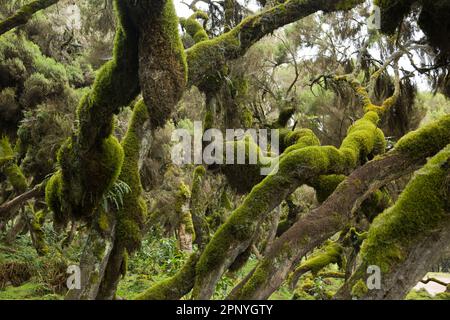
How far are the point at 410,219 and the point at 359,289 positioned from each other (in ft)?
2.50

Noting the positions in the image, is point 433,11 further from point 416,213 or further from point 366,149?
point 366,149

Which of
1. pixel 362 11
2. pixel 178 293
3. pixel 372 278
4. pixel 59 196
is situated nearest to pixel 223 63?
pixel 59 196

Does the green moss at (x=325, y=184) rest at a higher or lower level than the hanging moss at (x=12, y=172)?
A: lower

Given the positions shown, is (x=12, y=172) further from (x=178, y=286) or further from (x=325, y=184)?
(x=325, y=184)

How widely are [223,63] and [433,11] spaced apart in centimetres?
319

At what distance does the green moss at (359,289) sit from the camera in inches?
140

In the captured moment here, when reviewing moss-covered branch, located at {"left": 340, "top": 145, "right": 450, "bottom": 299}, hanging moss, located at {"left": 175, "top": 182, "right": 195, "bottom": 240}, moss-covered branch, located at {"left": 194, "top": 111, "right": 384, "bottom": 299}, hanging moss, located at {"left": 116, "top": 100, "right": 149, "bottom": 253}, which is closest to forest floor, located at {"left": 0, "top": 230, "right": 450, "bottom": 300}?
hanging moss, located at {"left": 175, "top": 182, "right": 195, "bottom": 240}

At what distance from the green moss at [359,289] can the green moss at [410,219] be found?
0.62ft

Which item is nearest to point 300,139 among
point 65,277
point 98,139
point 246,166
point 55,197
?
point 246,166

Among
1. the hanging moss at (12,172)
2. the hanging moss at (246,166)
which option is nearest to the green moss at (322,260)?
the hanging moss at (246,166)

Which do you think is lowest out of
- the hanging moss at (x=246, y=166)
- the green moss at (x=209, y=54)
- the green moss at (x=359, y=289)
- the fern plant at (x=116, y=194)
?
the green moss at (x=359, y=289)

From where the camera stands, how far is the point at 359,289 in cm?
359

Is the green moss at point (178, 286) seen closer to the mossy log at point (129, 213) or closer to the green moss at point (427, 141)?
the mossy log at point (129, 213)

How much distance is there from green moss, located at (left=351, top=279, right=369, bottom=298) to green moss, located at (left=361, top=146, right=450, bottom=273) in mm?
190
